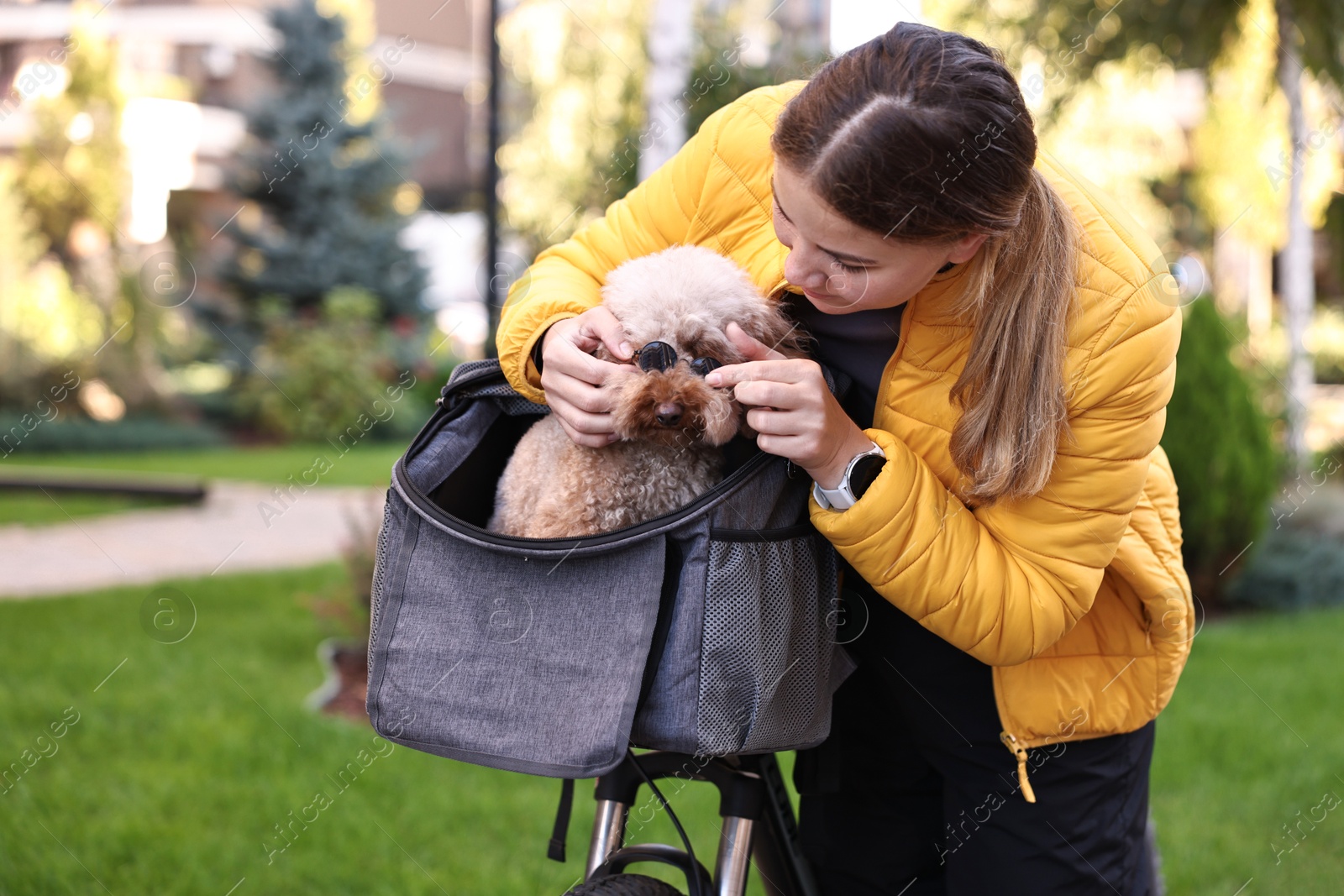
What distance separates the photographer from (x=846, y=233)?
4.92ft

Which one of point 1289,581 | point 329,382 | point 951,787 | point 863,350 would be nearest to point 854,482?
point 863,350

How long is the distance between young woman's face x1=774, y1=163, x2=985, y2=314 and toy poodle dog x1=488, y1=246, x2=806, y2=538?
271 mm

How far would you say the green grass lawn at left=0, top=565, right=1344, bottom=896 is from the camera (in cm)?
329

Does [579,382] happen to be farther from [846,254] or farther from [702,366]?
[846,254]

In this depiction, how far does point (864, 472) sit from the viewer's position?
154 centimetres

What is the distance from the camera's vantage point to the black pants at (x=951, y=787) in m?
1.87

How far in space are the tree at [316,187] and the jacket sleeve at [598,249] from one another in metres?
14.4

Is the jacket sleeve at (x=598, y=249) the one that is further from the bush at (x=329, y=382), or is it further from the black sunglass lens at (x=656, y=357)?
the bush at (x=329, y=382)

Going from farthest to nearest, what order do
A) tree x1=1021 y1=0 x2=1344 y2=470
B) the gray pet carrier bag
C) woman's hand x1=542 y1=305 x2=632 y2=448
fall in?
tree x1=1021 y1=0 x2=1344 y2=470
woman's hand x1=542 y1=305 x2=632 y2=448
the gray pet carrier bag

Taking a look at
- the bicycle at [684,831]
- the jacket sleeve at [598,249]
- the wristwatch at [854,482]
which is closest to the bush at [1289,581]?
the bicycle at [684,831]

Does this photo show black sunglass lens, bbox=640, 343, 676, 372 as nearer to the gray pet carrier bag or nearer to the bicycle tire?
the gray pet carrier bag

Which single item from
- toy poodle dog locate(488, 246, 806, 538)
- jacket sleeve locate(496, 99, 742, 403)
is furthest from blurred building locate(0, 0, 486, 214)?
toy poodle dog locate(488, 246, 806, 538)

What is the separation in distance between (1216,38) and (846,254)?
7.56m

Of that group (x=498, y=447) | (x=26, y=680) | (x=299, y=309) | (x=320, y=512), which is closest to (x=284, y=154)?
(x=299, y=309)
